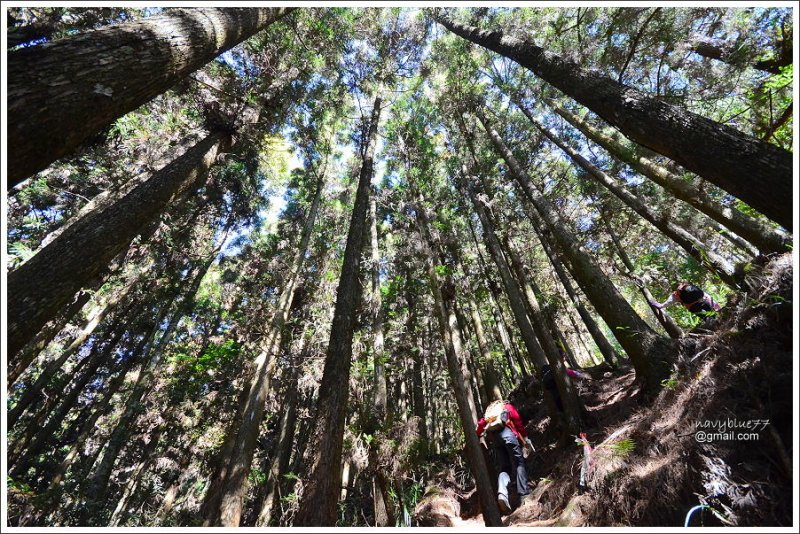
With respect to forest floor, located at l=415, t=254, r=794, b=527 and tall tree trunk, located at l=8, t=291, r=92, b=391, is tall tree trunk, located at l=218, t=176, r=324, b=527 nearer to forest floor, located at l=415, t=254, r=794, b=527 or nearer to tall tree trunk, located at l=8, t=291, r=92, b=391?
tall tree trunk, located at l=8, t=291, r=92, b=391

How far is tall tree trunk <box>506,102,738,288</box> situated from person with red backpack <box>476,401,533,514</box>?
4339 mm

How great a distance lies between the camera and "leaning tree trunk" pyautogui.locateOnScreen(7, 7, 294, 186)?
8.10 ft

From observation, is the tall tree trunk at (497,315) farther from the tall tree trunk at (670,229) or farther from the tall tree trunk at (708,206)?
the tall tree trunk at (708,206)

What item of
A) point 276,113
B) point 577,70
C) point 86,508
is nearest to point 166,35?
point 577,70

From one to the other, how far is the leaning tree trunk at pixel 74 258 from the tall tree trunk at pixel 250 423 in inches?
178

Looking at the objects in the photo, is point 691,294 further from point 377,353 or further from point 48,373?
point 48,373

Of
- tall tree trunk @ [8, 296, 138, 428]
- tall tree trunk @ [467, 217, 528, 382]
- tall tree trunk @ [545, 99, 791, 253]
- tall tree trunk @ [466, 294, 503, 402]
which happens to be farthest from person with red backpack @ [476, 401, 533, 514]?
tall tree trunk @ [8, 296, 138, 428]

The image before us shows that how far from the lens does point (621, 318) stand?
5.90 meters

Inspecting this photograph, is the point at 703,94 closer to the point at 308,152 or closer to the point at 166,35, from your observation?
the point at 166,35

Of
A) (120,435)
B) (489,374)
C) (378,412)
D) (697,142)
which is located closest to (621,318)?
(697,142)

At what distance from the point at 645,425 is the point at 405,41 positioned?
15.1 m

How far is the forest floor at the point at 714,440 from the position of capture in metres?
2.72

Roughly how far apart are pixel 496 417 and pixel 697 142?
17.2 feet

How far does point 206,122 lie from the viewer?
9000mm
